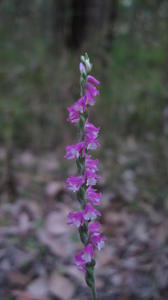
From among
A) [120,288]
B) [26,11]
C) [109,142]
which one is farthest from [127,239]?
[26,11]

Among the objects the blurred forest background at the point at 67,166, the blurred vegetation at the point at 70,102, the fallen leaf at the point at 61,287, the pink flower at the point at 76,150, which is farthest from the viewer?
the blurred vegetation at the point at 70,102

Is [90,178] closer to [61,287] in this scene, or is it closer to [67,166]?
[61,287]

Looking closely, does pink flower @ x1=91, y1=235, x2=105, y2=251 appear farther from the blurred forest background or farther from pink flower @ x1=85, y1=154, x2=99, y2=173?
the blurred forest background

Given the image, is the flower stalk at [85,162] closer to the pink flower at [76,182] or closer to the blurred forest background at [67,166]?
the pink flower at [76,182]

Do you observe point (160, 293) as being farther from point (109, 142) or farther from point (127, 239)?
point (109, 142)

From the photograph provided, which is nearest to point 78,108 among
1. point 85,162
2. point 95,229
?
point 85,162

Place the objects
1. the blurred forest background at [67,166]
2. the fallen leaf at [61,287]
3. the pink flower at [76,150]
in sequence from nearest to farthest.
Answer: the pink flower at [76,150]
the fallen leaf at [61,287]
the blurred forest background at [67,166]

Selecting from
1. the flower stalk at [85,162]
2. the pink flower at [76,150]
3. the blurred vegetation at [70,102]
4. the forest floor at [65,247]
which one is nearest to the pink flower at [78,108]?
the flower stalk at [85,162]

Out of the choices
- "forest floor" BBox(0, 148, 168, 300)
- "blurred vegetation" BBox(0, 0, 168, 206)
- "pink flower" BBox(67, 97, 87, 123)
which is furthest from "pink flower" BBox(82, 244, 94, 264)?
"blurred vegetation" BBox(0, 0, 168, 206)
